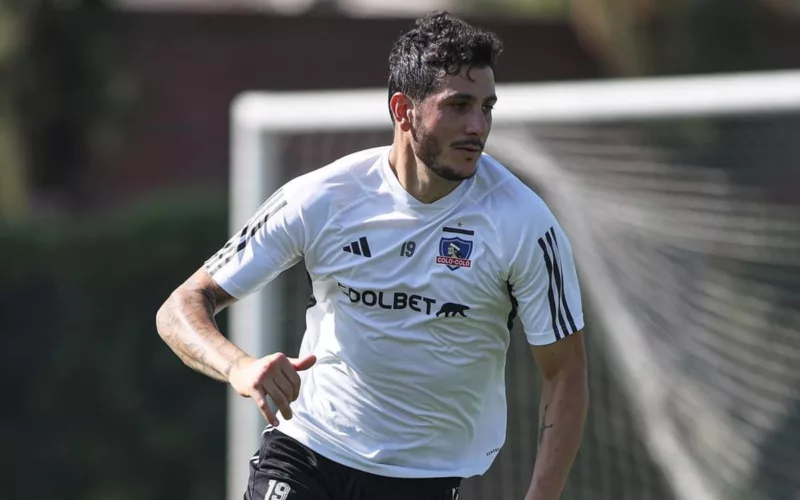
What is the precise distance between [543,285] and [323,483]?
2.95ft

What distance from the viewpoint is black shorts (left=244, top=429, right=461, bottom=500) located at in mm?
4172

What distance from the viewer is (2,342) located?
12.0 meters

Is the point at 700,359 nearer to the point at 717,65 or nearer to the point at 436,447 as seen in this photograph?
the point at 436,447

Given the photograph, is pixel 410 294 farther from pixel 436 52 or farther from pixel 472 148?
pixel 436 52

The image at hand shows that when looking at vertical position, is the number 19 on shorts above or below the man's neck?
below

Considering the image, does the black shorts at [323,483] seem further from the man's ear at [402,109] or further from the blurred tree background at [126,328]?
the blurred tree background at [126,328]

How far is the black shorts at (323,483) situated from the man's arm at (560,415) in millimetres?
353

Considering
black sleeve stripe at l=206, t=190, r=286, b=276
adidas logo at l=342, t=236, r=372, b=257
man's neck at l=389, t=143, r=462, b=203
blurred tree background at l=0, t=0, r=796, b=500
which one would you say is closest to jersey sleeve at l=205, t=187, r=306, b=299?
black sleeve stripe at l=206, t=190, r=286, b=276

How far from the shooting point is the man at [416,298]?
13.2 ft

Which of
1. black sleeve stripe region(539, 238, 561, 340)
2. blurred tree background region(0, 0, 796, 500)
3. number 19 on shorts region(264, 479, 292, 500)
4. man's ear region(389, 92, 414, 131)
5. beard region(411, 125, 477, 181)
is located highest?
man's ear region(389, 92, 414, 131)

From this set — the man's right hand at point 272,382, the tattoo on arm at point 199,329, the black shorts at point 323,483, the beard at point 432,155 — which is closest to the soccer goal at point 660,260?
the black shorts at point 323,483

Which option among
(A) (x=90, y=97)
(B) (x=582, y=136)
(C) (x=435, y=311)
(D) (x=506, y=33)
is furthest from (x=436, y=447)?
(D) (x=506, y=33)

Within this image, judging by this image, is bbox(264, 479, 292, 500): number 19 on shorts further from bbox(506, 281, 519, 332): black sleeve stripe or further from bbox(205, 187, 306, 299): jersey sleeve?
bbox(506, 281, 519, 332): black sleeve stripe

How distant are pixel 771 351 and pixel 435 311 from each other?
3.92 m
